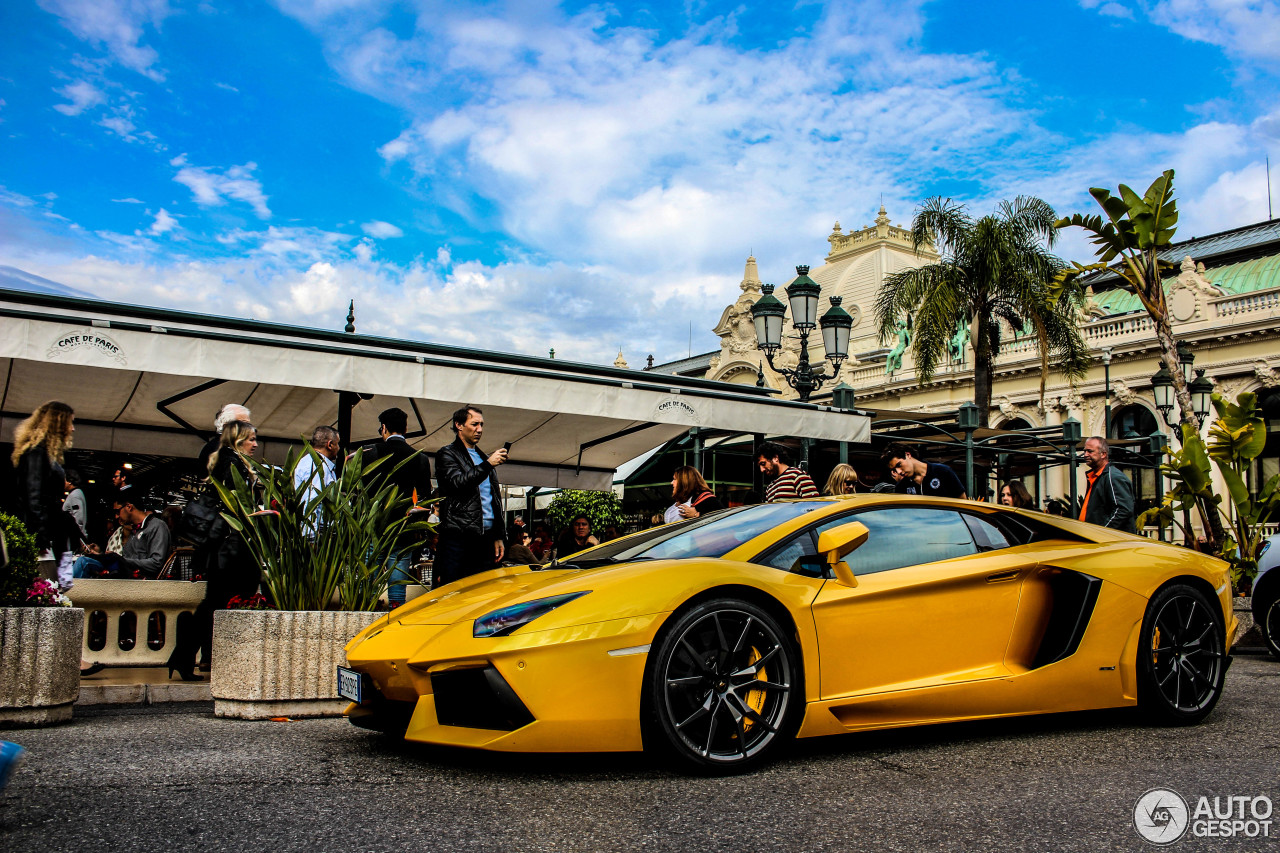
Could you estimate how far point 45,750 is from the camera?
4.05 meters

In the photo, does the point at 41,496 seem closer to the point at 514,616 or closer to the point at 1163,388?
the point at 514,616

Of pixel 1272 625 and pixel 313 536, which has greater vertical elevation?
pixel 313 536

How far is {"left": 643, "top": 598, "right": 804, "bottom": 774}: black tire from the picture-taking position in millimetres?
3588

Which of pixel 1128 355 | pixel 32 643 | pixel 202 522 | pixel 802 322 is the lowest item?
pixel 32 643

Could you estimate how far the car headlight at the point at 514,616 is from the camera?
359 centimetres

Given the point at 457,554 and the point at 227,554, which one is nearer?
the point at 227,554

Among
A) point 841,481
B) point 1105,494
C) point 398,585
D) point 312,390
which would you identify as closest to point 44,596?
point 398,585

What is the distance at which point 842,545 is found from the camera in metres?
4.02

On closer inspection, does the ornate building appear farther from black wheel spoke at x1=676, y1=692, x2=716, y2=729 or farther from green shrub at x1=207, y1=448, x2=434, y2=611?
black wheel spoke at x1=676, y1=692, x2=716, y2=729

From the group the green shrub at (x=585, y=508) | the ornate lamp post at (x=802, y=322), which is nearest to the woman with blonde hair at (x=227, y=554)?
the ornate lamp post at (x=802, y=322)

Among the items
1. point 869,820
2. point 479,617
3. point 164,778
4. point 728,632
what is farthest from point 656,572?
point 164,778

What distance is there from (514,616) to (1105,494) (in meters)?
5.59

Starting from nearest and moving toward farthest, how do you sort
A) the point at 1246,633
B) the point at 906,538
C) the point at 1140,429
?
1. the point at 906,538
2. the point at 1246,633
3. the point at 1140,429

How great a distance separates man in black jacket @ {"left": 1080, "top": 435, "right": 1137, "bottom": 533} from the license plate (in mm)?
5350
